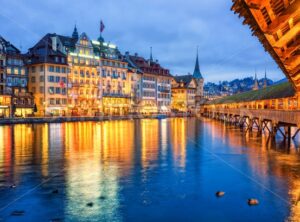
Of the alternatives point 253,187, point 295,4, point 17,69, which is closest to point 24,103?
point 17,69

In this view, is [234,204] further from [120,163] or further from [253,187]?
[120,163]

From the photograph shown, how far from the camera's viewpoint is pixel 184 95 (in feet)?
576

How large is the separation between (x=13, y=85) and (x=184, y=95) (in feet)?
306

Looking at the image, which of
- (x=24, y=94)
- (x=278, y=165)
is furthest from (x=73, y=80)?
(x=278, y=165)

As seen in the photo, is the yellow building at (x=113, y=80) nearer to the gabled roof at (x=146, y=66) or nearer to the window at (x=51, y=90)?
the gabled roof at (x=146, y=66)

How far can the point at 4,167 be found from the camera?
25.2 m

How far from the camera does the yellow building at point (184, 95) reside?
577 feet

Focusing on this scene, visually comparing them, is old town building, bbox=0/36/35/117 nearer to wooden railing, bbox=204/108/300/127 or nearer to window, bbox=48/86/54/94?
window, bbox=48/86/54/94

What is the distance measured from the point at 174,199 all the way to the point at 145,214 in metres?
2.43

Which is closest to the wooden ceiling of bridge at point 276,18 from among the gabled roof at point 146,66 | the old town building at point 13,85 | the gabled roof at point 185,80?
the old town building at point 13,85

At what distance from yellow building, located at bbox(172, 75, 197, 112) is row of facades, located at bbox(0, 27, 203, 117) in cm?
2755

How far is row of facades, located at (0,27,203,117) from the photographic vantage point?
98.0m

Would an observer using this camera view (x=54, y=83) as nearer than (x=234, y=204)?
No

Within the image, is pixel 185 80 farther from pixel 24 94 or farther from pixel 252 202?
pixel 252 202
